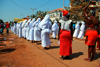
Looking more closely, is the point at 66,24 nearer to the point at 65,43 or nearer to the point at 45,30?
the point at 65,43

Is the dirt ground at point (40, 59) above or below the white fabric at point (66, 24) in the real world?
below

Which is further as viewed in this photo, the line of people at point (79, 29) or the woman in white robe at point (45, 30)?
the line of people at point (79, 29)

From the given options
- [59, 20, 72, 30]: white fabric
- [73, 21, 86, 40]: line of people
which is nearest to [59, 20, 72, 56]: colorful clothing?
[59, 20, 72, 30]: white fabric

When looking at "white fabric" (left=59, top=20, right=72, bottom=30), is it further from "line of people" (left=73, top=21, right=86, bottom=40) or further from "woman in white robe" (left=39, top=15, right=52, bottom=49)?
"line of people" (left=73, top=21, right=86, bottom=40)

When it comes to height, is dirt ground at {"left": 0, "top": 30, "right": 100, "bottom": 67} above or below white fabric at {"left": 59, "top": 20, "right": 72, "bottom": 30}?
below

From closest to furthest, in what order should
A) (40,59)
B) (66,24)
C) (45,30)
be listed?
(66,24), (40,59), (45,30)

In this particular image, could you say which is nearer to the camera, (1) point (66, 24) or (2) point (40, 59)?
(1) point (66, 24)

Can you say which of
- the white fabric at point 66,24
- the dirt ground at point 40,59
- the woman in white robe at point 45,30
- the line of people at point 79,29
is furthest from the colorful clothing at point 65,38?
the line of people at point 79,29

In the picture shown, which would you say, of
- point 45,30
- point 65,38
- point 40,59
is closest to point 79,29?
point 45,30

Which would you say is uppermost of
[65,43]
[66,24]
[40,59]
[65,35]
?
[66,24]

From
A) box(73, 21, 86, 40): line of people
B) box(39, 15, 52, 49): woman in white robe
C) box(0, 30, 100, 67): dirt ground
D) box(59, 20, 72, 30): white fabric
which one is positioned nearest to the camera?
box(0, 30, 100, 67): dirt ground

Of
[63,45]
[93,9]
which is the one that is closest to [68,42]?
[63,45]

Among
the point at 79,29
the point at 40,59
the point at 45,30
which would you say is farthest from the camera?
the point at 79,29

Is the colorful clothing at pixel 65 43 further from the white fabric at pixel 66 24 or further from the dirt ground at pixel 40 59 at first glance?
the dirt ground at pixel 40 59
